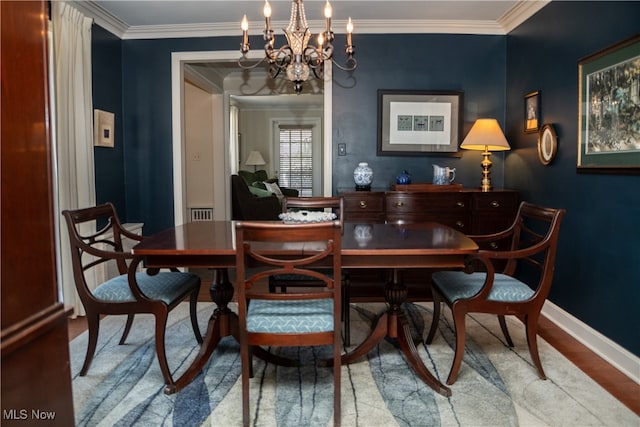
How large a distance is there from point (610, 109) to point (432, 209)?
1.48 metres

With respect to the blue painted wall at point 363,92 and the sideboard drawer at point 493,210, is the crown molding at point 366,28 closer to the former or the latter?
the blue painted wall at point 363,92

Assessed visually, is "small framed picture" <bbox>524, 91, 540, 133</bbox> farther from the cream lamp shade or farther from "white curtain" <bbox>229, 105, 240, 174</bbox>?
"white curtain" <bbox>229, 105, 240, 174</bbox>

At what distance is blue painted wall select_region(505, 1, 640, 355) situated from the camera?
94.7 inches

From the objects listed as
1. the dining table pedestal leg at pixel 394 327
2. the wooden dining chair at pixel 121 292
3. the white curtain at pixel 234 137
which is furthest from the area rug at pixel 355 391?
the white curtain at pixel 234 137

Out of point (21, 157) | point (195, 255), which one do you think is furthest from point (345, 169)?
point (21, 157)

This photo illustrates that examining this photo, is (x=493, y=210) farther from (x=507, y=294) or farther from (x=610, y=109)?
(x=507, y=294)

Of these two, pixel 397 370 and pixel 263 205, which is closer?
pixel 397 370

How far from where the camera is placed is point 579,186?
286cm

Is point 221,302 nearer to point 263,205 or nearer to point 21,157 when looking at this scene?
point 21,157

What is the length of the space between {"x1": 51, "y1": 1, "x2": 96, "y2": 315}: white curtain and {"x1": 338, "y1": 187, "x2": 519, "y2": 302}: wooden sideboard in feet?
6.58

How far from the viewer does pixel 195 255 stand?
6.43 feet

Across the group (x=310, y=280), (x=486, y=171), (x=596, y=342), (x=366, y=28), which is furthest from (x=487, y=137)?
(x=310, y=280)

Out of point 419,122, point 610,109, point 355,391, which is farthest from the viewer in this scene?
point 419,122

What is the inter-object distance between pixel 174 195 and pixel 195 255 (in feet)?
8.03
